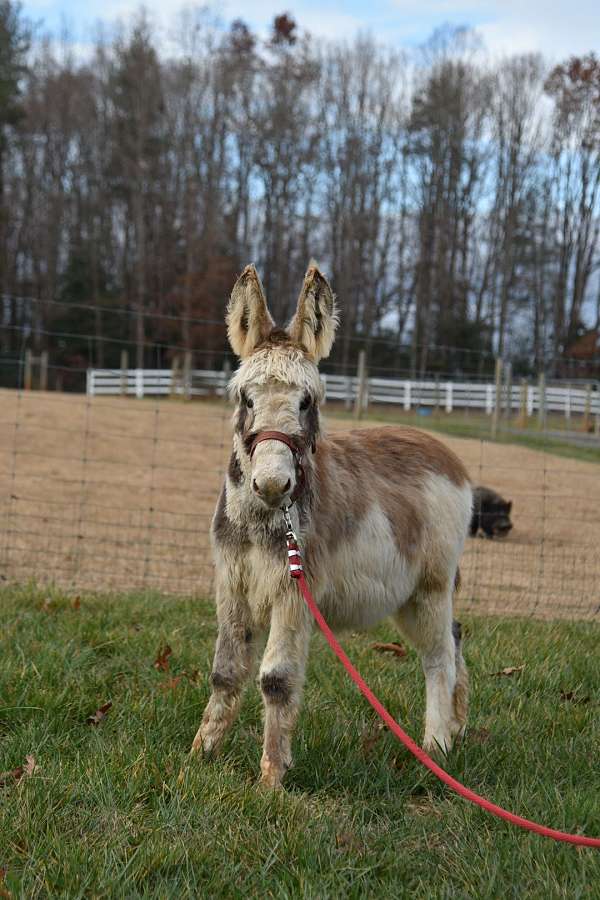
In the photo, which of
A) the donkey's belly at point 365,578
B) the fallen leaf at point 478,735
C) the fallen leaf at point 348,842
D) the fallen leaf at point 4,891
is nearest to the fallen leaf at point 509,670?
the fallen leaf at point 478,735

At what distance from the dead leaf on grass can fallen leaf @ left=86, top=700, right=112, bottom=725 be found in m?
0.54

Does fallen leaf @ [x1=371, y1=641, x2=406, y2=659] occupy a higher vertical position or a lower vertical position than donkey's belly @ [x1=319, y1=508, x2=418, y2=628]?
lower

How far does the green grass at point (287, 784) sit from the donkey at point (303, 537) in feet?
0.87

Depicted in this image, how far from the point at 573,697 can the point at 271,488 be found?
2.53m

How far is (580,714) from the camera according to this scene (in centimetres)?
436

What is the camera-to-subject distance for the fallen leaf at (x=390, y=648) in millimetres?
5508

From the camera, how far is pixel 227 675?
12.3ft

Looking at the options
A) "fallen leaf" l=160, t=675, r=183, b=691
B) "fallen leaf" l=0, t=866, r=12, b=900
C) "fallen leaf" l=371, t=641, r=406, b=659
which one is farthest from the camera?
"fallen leaf" l=371, t=641, r=406, b=659

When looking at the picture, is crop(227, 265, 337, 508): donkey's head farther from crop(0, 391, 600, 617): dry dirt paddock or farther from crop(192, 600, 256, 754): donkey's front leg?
crop(0, 391, 600, 617): dry dirt paddock

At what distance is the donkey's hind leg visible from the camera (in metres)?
4.14

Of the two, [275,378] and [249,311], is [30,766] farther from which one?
[249,311]

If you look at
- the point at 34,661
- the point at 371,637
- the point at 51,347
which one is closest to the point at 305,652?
the point at 34,661

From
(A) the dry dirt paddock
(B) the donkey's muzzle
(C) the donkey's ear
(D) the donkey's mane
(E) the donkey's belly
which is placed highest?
(C) the donkey's ear

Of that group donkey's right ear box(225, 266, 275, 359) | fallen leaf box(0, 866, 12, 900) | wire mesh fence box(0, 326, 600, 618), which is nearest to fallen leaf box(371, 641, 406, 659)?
wire mesh fence box(0, 326, 600, 618)
